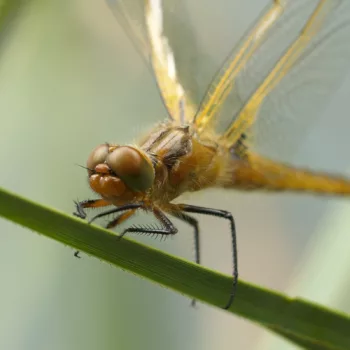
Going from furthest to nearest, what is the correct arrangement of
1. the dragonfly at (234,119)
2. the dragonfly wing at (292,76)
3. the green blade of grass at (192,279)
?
the dragonfly wing at (292,76) < the dragonfly at (234,119) < the green blade of grass at (192,279)

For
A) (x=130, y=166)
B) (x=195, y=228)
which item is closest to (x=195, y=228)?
(x=195, y=228)

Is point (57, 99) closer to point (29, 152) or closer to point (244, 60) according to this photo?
point (29, 152)

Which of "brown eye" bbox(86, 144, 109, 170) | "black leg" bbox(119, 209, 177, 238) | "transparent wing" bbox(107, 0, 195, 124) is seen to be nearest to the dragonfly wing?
"transparent wing" bbox(107, 0, 195, 124)

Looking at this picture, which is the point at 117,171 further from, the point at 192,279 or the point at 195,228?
the point at 192,279

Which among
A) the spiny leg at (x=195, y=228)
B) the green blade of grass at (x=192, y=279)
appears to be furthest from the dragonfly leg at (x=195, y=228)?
the green blade of grass at (x=192, y=279)

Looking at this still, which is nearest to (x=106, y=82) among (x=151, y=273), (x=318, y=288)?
(x=318, y=288)

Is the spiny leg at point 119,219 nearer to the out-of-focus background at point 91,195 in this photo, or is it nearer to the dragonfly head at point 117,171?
the dragonfly head at point 117,171

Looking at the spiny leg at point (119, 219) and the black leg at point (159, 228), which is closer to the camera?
the black leg at point (159, 228)

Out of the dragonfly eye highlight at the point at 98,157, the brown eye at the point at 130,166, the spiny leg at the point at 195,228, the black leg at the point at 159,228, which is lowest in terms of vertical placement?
the spiny leg at the point at 195,228

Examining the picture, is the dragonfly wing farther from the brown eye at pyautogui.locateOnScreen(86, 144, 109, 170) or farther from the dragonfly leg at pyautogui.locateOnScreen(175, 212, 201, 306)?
the brown eye at pyautogui.locateOnScreen(86, 144, 109, 170)
